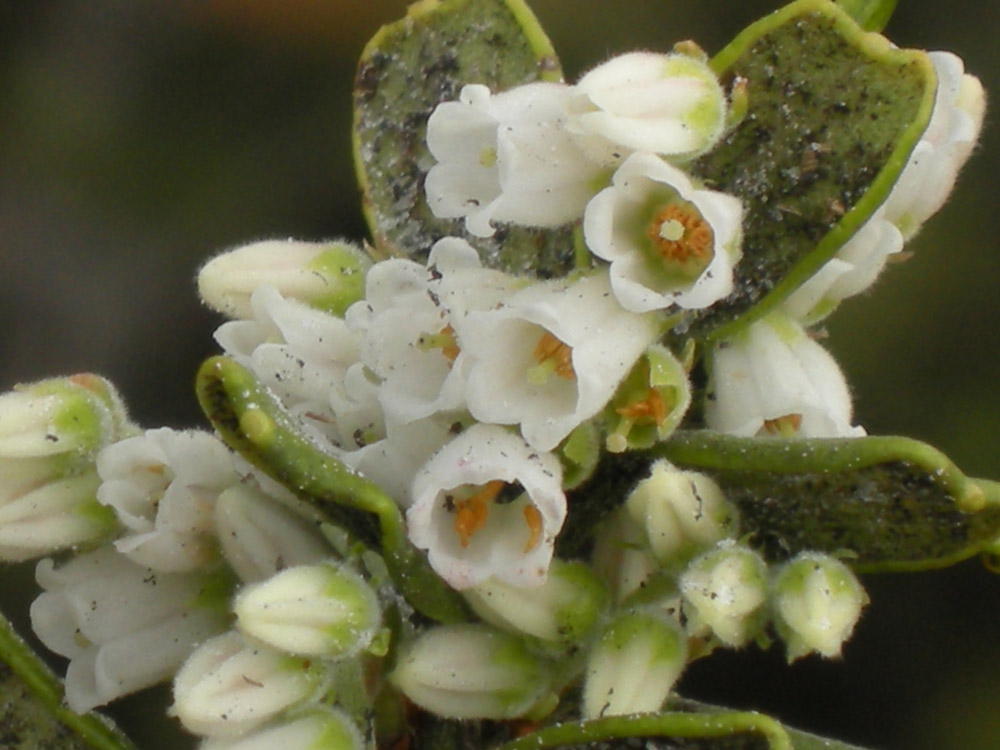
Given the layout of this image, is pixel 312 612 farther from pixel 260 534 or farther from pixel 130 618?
pixel 130 618

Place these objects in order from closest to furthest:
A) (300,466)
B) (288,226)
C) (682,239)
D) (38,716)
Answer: (300,466) < (682,239) < (38,716) < (288,226)

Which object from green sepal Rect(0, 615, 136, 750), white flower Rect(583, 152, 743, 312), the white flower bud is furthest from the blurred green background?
white flower Rect(583, 152, 743, 312)

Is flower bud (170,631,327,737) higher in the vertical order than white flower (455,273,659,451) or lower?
lower

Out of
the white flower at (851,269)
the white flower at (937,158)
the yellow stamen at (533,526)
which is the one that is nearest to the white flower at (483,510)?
the yellow stamen at (533,526)

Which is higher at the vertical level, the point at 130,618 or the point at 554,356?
the point at 554,356

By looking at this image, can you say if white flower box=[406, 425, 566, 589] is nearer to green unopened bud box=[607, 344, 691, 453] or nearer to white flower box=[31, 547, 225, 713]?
green unopened bud box=[607, 344, 691, 453]

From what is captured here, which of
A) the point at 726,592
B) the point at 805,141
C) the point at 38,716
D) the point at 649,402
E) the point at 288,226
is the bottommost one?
the point at 288,226

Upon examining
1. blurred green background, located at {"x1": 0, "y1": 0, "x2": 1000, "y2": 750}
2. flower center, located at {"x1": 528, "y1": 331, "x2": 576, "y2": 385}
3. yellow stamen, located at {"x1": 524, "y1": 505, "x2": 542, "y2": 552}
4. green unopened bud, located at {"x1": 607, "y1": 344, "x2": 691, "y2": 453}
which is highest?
flower center, located at {"x1": 528, "y1": 331, "x2": 576, "y2": 385}

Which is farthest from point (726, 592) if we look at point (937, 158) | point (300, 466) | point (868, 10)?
point (868, 10)
